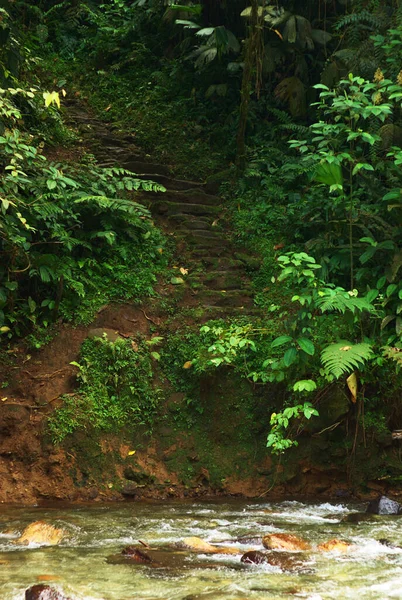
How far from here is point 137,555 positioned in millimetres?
3967

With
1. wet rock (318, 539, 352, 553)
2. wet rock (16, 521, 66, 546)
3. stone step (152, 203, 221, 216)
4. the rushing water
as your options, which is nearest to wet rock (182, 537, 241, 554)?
the rushing water

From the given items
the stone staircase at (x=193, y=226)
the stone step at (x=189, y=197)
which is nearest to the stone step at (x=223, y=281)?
the stone staircase at (x=193, y=226)

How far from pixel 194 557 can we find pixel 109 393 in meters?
2.64

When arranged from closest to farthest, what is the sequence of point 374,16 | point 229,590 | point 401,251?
point 229,590 < point 401,251 < point 374,16

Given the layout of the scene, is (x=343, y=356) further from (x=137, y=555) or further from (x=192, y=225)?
(x=192, y=225)

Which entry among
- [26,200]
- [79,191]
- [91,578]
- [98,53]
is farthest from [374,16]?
[91,578]

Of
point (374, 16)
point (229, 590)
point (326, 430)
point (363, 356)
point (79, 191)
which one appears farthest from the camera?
point (374, 16)

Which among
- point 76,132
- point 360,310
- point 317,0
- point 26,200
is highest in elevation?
point 317,0

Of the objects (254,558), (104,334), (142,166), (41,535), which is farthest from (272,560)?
(142,166)

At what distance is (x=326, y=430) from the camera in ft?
→ 19.9

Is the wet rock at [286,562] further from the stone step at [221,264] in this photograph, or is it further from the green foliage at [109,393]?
the stone step at [221,264]

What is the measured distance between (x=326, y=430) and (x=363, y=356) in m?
0.91

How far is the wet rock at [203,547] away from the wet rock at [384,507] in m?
1.62

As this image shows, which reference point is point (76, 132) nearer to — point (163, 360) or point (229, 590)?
point (163, 360)
